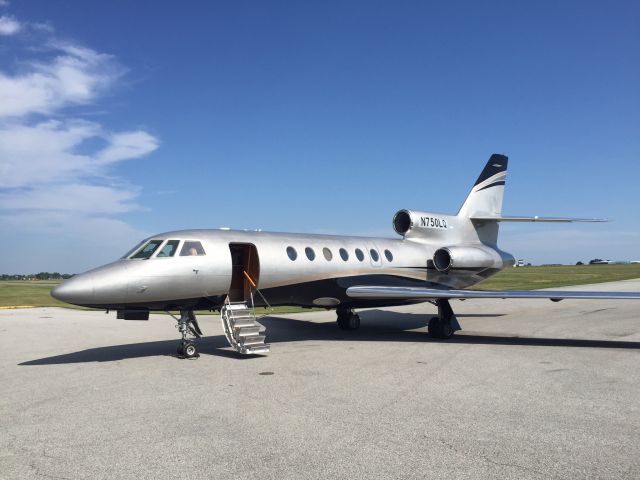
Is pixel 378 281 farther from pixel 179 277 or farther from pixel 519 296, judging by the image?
pixel 179 277

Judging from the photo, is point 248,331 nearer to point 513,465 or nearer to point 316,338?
point 316,338

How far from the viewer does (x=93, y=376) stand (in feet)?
31.8

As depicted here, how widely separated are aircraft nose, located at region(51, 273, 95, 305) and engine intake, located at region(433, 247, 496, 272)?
37.2ft

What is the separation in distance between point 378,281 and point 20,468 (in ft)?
39.6

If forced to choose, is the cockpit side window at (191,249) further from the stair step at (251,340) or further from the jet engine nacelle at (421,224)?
the jet engine nacelle at (421,224)

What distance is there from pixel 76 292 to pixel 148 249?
6.36ft

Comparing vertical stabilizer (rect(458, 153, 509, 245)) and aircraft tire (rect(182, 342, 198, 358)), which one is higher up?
vertical stabilizer (rect(458, 153, 509, 245))

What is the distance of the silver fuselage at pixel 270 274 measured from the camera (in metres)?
11.0

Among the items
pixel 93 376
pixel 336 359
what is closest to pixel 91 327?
pixel 93 376

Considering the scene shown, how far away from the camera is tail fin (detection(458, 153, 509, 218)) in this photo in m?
19.8

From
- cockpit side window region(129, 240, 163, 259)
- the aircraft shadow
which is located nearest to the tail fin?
the aircraft shadow

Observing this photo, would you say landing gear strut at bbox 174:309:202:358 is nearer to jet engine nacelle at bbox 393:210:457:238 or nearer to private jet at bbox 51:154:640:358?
private jet at bbox 51:154:640:358

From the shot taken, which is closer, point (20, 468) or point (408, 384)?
point (20, 468)

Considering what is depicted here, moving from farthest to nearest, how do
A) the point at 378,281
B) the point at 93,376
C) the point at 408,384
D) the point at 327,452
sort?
the point at 378,281 → the point at 93,376 → the point at 408,384 → the point at 327,452
